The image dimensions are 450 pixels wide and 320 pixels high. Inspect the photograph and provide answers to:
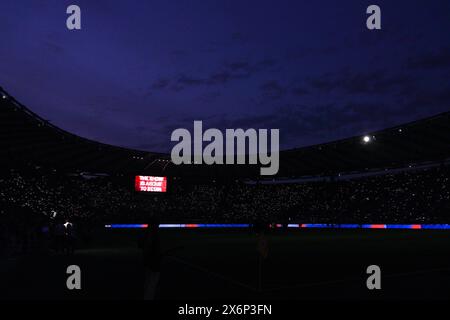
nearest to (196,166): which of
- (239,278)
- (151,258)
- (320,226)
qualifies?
(320,226)

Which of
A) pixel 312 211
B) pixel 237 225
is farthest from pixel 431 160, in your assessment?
pixel 237 225

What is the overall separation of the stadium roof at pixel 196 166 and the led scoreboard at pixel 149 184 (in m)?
5.58

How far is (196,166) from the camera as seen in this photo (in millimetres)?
76438

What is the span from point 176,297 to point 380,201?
63.2 meters

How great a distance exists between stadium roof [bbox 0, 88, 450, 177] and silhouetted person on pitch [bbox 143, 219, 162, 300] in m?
25.5

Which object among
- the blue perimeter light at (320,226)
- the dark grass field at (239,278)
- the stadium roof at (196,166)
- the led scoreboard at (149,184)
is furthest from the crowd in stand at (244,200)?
the dark grass field at (239,278)

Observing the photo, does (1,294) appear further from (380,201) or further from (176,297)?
(380,201)

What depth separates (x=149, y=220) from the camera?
8016 millimetres

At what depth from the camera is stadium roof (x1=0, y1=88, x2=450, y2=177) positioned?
40.1 meters

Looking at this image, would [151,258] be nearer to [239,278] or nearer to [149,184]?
[239,278]

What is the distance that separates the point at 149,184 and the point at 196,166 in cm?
1996

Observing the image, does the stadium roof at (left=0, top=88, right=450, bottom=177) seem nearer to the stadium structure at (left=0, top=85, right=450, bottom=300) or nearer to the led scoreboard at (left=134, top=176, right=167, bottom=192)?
the stadium structure at (left=0, top=85, right=450, bottom=300)

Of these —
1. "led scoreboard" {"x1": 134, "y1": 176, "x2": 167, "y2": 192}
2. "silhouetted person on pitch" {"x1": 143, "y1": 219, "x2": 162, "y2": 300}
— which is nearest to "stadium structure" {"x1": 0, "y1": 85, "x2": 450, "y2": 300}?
"silhouetted person on pitch" {"x1": 143, "y1": 219, "x2": 162, "y2": 300}

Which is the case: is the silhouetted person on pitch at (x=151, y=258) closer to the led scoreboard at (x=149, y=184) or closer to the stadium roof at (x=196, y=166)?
the stadium roof at (x=196, y=166)
